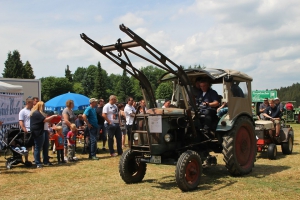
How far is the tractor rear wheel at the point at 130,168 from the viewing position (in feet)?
23.1

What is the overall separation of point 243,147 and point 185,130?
1627 mm


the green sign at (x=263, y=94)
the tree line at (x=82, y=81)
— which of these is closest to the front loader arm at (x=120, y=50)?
the green sign at (x=263, y=94)

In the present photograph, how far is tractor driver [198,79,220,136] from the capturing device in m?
7.65

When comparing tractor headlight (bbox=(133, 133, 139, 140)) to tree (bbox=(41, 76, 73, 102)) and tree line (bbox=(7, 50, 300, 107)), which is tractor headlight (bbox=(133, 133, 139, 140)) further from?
tree (bbox=(41, 76, 73, 102))

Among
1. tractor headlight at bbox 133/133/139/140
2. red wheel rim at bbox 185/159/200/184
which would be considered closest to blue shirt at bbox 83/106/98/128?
tractor headlight at bbox 133/133/139/140

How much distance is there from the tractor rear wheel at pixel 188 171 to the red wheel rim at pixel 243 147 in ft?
5.07

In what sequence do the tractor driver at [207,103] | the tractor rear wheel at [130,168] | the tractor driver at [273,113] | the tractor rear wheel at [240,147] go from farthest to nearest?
the tractor driver at [273,113]
the tractor driver at [207,103]
the tractor rear wheel at [240,147]
the tractor rear wheel at [130,168]

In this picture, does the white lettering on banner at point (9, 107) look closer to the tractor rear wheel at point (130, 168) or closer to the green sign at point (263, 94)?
the tractor rear wheel at point (130, 168)

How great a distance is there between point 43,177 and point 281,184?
5011mm

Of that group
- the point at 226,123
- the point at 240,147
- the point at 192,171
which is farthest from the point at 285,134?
the point at 192,171

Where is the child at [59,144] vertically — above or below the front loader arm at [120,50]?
below

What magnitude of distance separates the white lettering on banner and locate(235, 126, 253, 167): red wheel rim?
8.37 metres

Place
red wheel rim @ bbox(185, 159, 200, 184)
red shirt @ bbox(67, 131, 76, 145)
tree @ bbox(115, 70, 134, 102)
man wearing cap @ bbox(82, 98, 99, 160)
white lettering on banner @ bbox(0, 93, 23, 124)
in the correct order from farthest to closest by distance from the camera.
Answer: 1. tree @ bbox(115, 70, 134, 102)
2. white lettering on banner @ bbox(0, 93, 23, 124)
3. man wearing cap @ bbox(82, 98, 99, 160)
4. red shirt @ bbox(67, 131, 76, 145)
5. red wheel rim @ bbox(185, 159, 200, 184)

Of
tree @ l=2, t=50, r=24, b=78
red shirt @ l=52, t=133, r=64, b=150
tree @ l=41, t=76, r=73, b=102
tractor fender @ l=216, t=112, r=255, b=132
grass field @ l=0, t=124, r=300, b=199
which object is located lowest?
grass field @ l=0, t=124, r=300, b=199
